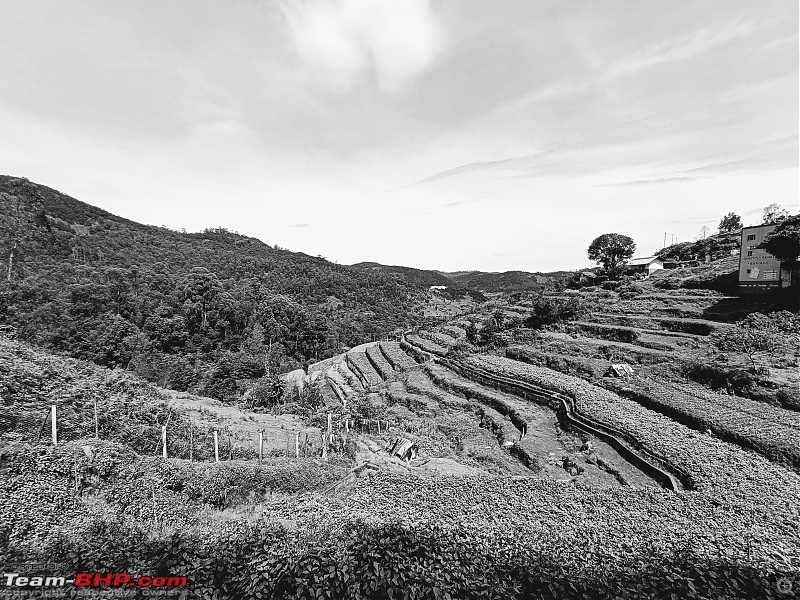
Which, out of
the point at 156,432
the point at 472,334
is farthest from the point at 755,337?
the point at 156,432

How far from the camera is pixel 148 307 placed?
4041cm

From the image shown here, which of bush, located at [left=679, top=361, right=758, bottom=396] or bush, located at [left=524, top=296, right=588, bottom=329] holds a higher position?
bush, located at [left=524, top=296, right=588, bottom=329]

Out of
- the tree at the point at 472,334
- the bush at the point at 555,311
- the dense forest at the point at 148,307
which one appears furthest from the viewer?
the tree at the point at 472,334

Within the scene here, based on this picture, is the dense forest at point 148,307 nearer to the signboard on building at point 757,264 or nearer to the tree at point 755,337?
the tree at point 755,337

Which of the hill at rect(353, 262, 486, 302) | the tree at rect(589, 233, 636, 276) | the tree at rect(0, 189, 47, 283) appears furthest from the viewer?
the hill at rect(353, 262, 486, 302)

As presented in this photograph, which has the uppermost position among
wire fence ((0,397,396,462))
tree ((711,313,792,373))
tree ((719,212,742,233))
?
tree ((719,212,742,233))

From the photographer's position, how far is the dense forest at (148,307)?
101 ft

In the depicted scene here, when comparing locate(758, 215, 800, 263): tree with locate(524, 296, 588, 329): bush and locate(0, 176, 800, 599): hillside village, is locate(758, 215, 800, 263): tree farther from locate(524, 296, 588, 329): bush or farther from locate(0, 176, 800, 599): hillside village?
locate(524, 296, 588, 329): bush

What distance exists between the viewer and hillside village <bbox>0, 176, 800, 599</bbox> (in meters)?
5.48

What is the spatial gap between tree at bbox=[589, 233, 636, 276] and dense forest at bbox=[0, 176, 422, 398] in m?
32.1

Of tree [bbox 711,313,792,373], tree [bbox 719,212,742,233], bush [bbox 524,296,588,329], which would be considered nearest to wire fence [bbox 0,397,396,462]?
tree [bbox 711,313,792,373]

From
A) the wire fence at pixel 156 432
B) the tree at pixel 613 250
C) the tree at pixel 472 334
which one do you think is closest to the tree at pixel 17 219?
the wire fence at pixel 156 432

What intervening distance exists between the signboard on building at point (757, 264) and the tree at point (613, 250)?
17.6 m

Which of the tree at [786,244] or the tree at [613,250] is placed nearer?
the tree at [786,244]
